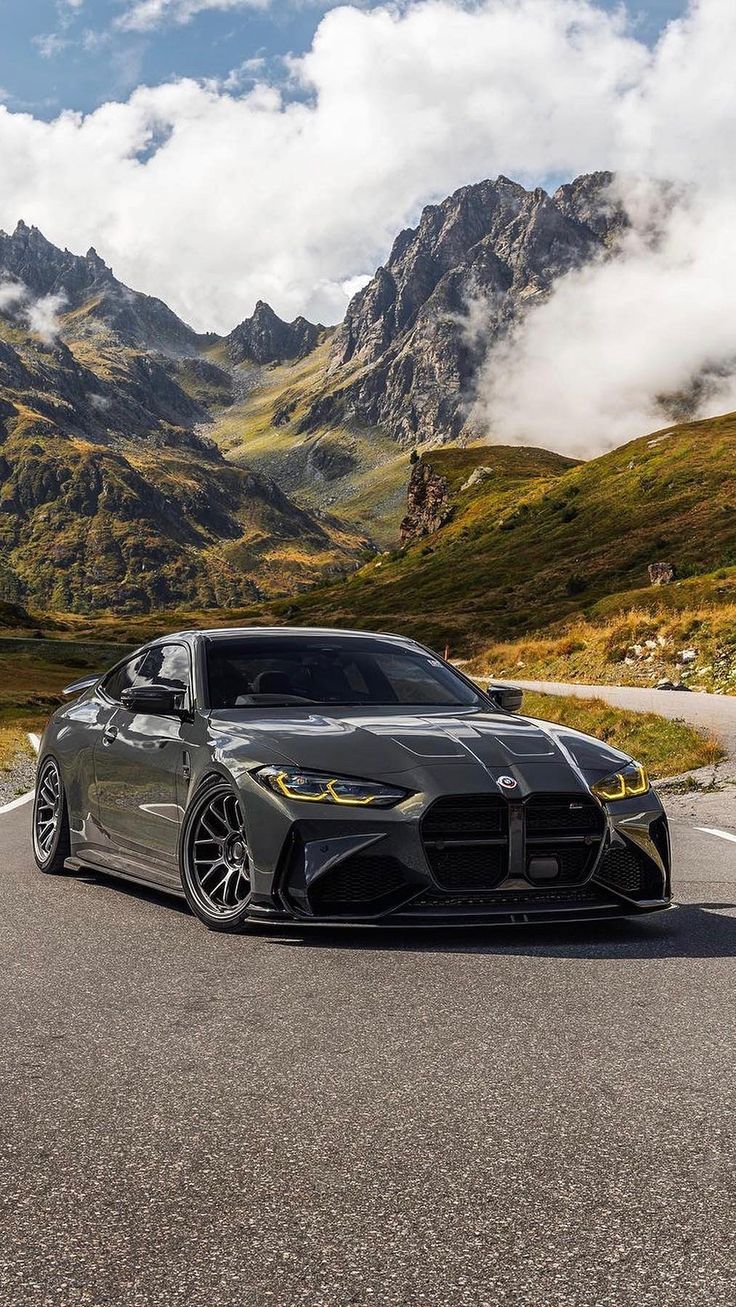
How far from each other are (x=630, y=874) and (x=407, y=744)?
1.34m

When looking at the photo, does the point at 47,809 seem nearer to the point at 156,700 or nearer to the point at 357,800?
the point at 156,700

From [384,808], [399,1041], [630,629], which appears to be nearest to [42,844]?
[384,808]

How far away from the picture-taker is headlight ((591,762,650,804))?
643 centimetres

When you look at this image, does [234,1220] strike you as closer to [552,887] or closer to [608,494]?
[552,887]

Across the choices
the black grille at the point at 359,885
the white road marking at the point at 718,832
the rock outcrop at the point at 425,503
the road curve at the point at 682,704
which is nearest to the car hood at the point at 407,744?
the black grille at the point at 359,885

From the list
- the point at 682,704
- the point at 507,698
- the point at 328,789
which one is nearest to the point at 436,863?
the point at 328,789

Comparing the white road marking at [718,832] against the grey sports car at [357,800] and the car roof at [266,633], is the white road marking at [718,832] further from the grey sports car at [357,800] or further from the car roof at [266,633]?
the car roof at [266,633]

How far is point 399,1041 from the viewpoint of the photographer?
15.6ft

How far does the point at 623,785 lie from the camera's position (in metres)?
6.58

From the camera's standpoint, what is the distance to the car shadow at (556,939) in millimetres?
6289

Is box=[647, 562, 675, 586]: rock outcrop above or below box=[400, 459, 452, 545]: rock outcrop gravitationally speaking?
below

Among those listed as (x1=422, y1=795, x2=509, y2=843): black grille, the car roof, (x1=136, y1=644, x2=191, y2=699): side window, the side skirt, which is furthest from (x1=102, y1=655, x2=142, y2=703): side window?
(x1=422, y1=795, x2=509, y2=843): black grille

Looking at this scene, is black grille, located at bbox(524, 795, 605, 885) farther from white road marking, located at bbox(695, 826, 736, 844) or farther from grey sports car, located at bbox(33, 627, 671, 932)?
white road marking, located at bbox(695, 826, 736, 844)

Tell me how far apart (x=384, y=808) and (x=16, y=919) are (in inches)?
101
